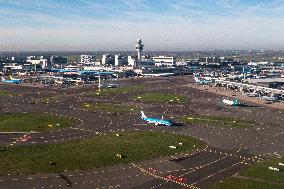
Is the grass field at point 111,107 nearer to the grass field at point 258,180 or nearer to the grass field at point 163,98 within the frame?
the grass field at point 163,98

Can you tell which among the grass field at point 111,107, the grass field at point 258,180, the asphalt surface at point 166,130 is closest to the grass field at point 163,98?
the asphalt surface at point 166,130

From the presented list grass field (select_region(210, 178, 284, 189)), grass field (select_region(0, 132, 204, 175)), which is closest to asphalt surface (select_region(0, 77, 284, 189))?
grass field (select_region(210, 178, 284, 189))

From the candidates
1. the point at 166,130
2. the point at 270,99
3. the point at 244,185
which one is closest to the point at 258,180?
the point at 244,185

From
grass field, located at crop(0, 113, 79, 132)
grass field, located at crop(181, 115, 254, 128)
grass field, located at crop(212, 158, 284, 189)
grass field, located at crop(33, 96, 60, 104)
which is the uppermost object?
grass field, located at crop(0, 113, 79, 132)

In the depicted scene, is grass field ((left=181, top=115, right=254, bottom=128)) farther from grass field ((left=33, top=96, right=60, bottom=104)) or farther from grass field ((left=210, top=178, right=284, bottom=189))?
grass field ((left=33, top=96, right=60, bottom=104))

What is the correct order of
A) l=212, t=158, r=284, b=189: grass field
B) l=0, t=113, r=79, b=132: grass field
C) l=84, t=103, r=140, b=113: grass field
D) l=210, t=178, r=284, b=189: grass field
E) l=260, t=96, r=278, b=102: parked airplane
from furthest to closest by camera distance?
l=260, t=96, r=278, b=102: parked airplane → l=84, t=103, r=140, b=113: grass field → l=0, t=113, r=79, b=132: grass field → l=212, t=158, r=284, b=189: grass field → l=210, t=178, r=284, b=189: grass field

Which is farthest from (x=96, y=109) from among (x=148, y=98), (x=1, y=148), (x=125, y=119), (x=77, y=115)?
(x=1, y=148)

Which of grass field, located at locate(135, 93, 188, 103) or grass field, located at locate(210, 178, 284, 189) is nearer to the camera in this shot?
grass field, located at locate(210, 178, 284, 189)
